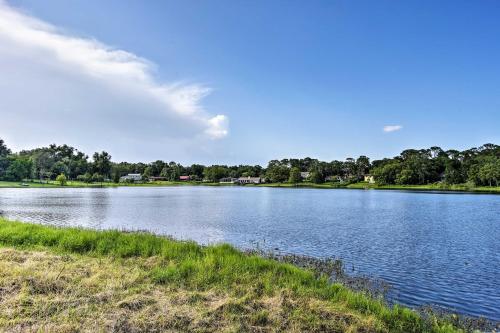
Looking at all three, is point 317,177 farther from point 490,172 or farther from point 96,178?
point 96,178

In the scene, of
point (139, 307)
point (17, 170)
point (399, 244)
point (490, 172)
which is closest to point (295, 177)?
point (490, 172)

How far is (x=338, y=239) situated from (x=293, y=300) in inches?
677

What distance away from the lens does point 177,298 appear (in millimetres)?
9078

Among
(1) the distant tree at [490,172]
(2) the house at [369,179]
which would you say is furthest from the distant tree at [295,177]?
(1) the distant tree at [490,172]

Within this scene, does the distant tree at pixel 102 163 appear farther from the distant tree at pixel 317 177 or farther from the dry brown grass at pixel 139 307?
the dry brown grass at pixel 139 307

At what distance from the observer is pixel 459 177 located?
→ 131 metres

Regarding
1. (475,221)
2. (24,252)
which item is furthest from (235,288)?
(475,221)

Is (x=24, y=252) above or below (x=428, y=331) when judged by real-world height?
above

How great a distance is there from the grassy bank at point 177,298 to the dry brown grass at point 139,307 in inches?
0.9

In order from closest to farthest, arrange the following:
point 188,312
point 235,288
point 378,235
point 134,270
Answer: point 188,312 → point 235,288 → point 134,270 → point 378,235

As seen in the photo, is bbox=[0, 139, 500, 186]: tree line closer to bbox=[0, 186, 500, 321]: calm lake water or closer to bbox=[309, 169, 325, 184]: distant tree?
bbox=[309, 169, 325, 184]: distant tree

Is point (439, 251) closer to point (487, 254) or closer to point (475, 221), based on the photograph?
point (487, 254)

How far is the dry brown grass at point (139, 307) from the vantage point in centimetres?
752

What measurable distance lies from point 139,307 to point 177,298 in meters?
1.00
